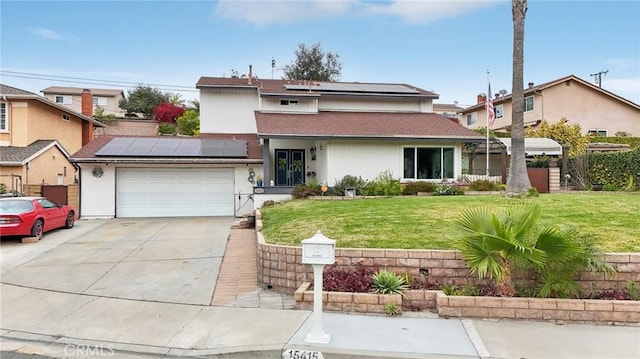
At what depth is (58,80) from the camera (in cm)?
3934

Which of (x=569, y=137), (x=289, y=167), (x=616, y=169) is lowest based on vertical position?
(x=616, y=169)

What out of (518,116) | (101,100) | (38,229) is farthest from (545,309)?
(101,100)

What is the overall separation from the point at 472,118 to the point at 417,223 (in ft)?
111

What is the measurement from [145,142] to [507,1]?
1721 cm

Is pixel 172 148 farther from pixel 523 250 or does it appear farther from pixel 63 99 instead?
pixel 63 99

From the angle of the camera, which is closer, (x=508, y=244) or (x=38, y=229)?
(x=508, y=244)

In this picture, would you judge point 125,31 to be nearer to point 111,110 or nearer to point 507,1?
point 507,1

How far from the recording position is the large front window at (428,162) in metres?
18.8

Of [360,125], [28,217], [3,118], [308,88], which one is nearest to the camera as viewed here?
[28,217]

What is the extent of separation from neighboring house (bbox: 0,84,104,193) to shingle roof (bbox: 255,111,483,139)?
11.2 meters

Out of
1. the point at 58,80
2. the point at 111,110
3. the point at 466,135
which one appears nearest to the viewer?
the point at 466,135

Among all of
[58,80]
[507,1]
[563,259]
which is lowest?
[563,259]

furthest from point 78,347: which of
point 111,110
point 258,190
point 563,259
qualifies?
point 111,110

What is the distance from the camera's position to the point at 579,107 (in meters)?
33.7
